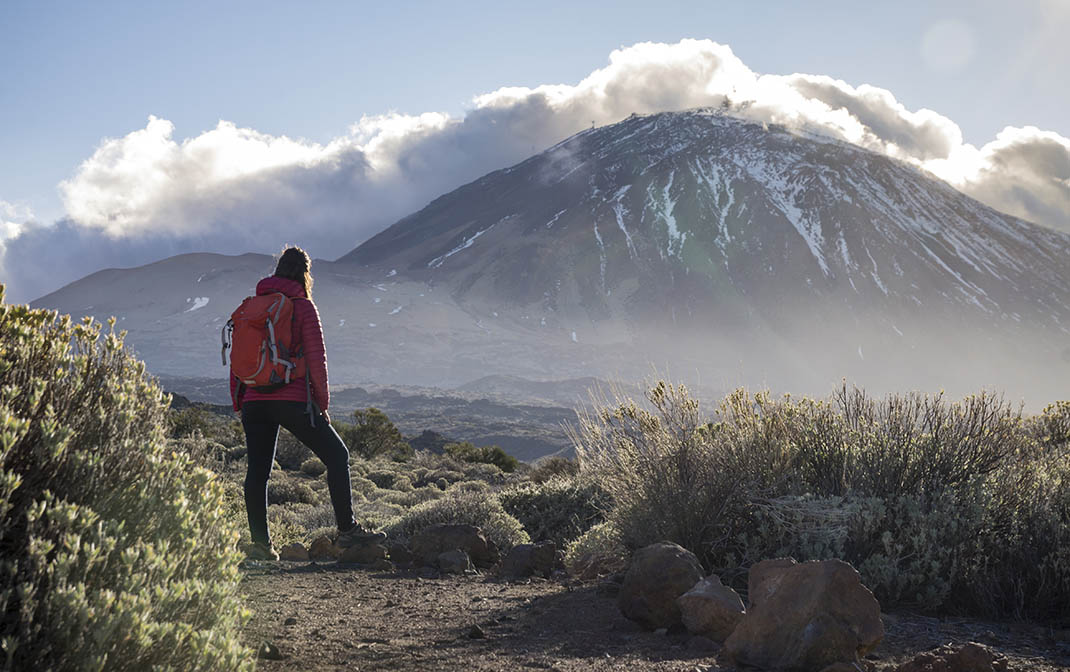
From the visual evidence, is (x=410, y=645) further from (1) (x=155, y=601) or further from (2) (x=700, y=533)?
(2) (x=700, y=533)

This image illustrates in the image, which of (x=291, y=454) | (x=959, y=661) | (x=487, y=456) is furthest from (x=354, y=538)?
(x=487, y=456)

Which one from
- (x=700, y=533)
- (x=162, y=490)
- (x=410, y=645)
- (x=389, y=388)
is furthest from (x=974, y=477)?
(x=389, y=388)

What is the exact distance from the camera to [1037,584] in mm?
4160

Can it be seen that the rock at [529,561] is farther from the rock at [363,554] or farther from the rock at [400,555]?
the rock at [363,554]

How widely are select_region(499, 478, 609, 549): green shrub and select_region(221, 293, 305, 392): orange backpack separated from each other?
10.3 ft

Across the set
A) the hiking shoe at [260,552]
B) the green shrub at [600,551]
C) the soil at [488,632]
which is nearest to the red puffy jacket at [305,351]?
the hiking shoe at [260,552]

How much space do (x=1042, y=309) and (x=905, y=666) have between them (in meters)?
232

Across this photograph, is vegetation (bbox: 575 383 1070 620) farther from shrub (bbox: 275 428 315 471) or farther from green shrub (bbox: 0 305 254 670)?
shrub (bbox: 275 428 315 471)

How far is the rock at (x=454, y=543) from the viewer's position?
211 inches

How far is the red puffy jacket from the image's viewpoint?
15.1 ft

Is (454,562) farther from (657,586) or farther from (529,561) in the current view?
(657,586)

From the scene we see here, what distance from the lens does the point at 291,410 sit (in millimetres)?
4602

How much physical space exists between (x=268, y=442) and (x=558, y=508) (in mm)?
3439

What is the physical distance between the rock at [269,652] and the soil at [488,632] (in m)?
0.02
